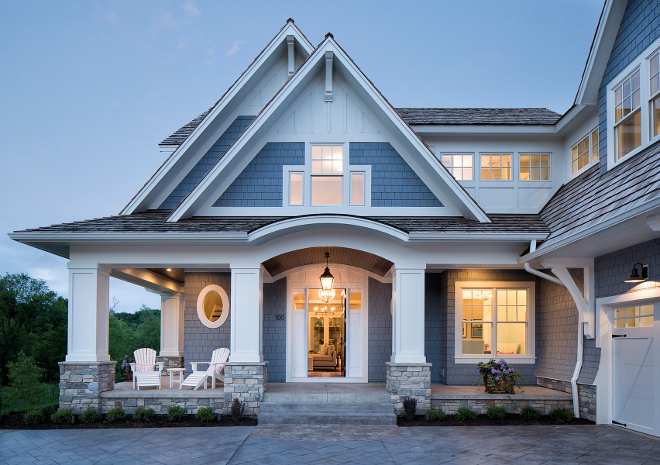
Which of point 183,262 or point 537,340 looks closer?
point 183,262

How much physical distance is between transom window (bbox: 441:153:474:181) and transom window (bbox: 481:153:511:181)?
1.02ft

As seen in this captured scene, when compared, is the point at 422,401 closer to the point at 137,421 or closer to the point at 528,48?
the point at 137,421

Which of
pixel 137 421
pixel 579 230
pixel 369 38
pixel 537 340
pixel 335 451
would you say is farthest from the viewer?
pixel 369 38

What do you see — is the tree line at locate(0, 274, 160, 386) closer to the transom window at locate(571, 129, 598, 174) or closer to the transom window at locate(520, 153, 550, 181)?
the transom window at locate(520, 153, 550, 181)

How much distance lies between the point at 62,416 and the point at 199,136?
19.6 ft

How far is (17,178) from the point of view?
223 feet

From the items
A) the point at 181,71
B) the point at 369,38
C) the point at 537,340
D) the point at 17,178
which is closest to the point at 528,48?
the point at 369,38

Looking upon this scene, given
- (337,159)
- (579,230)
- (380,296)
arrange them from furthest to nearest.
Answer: (380,296)
(337,159)
(579,230)

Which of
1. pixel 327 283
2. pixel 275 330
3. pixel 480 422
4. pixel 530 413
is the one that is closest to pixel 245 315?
pixel 327 283

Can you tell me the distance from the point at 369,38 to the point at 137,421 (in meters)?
79.8

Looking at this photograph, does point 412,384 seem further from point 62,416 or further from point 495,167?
point 62,416

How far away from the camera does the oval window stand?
42.1ft

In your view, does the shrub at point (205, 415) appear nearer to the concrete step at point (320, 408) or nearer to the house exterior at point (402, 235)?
the house exterior at point (402, 235)

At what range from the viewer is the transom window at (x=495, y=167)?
483 inches
